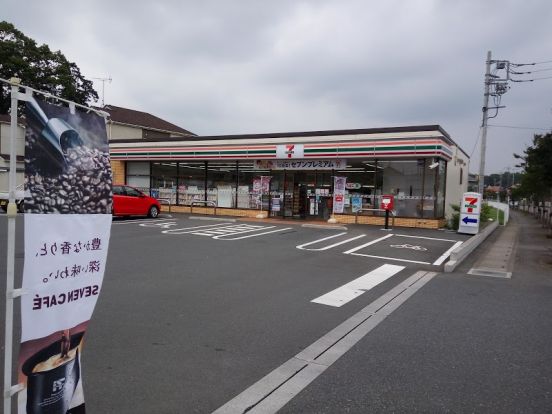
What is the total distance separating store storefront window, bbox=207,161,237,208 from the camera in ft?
76.3

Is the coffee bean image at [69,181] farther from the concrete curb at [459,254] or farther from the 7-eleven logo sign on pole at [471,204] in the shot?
the 7-eleven logo sign on pole at [471,204]

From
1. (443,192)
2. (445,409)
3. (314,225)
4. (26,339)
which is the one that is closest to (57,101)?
(26,339)

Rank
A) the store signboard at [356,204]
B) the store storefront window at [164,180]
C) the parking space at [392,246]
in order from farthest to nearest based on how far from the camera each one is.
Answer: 1. the store storefront window at [164,180]
2. the store signboard at [356,204]
3. the parking space at [392,246]

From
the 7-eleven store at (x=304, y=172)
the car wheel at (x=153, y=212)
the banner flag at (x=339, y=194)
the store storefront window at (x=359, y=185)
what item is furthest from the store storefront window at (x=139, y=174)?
the store storefront window at (x=359, y=185)

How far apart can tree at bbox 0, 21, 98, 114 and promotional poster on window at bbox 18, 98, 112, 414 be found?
3858cm

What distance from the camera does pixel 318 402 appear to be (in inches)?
140

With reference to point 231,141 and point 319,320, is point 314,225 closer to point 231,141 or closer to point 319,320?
point 231,141

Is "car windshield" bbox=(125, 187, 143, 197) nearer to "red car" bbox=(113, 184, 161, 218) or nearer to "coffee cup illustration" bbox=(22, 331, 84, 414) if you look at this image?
"red car" bbox=(113, 184, 161, 218)

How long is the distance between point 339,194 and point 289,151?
3208 millimetres

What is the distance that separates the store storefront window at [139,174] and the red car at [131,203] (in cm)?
574

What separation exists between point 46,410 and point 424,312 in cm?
525

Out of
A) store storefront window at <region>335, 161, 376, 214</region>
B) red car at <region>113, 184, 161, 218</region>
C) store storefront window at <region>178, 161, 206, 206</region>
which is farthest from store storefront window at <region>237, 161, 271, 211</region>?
red car at <region>113, 184, 161, 218</region>

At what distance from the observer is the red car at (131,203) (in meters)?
18.8

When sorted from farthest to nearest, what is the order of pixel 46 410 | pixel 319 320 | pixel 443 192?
pixel 443 192
pixel 319 320
pixel 46 410
